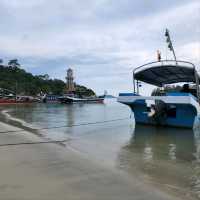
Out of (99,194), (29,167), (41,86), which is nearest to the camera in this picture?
(99,194)

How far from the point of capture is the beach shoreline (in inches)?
269

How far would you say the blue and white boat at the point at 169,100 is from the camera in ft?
70.3

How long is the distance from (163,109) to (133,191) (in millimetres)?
15521

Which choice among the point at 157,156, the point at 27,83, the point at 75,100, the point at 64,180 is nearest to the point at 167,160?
the point at 157,156

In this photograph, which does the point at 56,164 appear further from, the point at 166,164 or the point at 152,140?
the point at 152,140

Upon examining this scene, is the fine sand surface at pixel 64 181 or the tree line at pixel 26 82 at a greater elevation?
the tree line at pixel 26 82

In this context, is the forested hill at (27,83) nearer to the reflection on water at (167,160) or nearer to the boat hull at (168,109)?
→ the boat hull at (168,109)

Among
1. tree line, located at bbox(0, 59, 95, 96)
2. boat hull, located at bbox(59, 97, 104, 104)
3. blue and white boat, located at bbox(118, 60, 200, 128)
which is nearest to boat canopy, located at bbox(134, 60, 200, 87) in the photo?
blue and white boat, located at bbox(118, 60, 200, 128)

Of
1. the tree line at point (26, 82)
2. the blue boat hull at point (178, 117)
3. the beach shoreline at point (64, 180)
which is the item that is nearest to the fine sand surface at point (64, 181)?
the beach shoreline at point (64, 180)

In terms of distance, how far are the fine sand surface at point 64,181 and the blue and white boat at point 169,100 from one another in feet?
38.3

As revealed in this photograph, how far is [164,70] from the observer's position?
23453 mm

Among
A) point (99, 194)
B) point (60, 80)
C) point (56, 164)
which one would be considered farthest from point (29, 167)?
point (60, 80)

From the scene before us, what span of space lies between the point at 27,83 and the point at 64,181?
123 meters

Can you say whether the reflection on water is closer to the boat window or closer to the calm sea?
the calm sea
